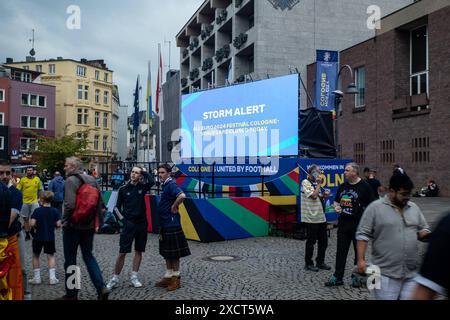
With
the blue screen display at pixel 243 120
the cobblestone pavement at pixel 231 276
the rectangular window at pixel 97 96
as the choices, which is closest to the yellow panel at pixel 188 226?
the cobblestone pavement at pixel 231 276

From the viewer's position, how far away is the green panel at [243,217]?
39.4ft

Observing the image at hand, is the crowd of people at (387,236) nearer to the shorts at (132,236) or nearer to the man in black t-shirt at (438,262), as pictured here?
the man in black t-shirt at (438,262)

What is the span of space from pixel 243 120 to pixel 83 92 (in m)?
52.7

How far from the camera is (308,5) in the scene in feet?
116

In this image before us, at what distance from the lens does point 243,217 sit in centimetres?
1239

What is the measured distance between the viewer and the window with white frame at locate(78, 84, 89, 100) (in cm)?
6406

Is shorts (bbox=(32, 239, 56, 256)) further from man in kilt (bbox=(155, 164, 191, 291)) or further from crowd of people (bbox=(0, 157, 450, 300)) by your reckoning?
man in kilt (bbox=(155, 164, 191, 291))

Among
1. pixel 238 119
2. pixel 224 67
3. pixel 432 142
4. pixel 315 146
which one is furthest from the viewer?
pixel 224 67

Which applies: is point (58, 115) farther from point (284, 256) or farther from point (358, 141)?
point (284, 256)

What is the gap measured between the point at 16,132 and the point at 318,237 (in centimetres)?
5081

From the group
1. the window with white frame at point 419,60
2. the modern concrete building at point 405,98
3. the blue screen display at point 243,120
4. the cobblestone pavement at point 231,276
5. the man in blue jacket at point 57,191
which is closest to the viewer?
the cobblestone pavement at point 231,276

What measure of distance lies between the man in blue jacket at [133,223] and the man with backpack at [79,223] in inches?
35.3

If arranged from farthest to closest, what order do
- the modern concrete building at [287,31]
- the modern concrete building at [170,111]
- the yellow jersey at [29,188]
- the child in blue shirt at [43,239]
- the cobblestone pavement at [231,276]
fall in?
1. the modern concrete building at [170,111]
2. the modern concrete building at [287,31]
3. the yellow jersey at [29,188]
4. the child in blue shirt at [43,239]
5. the cobblestone pavement at [231,276]

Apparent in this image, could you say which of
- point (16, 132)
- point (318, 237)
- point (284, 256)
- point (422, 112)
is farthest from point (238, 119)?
point (16, 132)
